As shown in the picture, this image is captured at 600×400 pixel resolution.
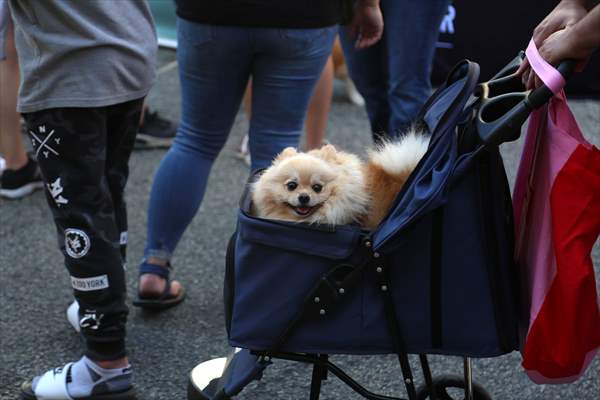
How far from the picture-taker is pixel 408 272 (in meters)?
1.70

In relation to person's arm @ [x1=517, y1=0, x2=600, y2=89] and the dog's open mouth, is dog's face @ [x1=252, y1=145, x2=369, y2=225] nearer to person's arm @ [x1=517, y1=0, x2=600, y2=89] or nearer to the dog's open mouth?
the dog's open mouth

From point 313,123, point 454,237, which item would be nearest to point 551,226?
point 454,237

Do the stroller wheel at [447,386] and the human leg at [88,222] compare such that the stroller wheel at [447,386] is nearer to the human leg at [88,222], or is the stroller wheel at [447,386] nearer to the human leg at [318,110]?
the human leg at [88,222]

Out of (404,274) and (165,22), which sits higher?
(404,274)

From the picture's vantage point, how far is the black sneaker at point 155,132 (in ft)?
15.6

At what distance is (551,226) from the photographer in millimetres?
1604

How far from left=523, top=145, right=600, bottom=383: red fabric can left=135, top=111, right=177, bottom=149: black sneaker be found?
3.42 metres

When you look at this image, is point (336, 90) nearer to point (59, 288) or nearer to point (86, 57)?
point (59, 288)

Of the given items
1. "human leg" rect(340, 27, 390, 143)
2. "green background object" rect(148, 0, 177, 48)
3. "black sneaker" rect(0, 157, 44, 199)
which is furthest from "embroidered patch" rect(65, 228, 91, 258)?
"green background object" rect(148, 0, 177, 48)

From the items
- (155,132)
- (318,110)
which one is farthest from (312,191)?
(155,132)

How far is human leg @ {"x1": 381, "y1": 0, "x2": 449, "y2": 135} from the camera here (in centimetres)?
321

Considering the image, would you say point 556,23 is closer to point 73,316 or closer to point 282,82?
point 282,82

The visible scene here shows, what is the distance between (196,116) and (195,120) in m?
0.02

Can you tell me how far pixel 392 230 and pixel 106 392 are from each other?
3.82 feet
